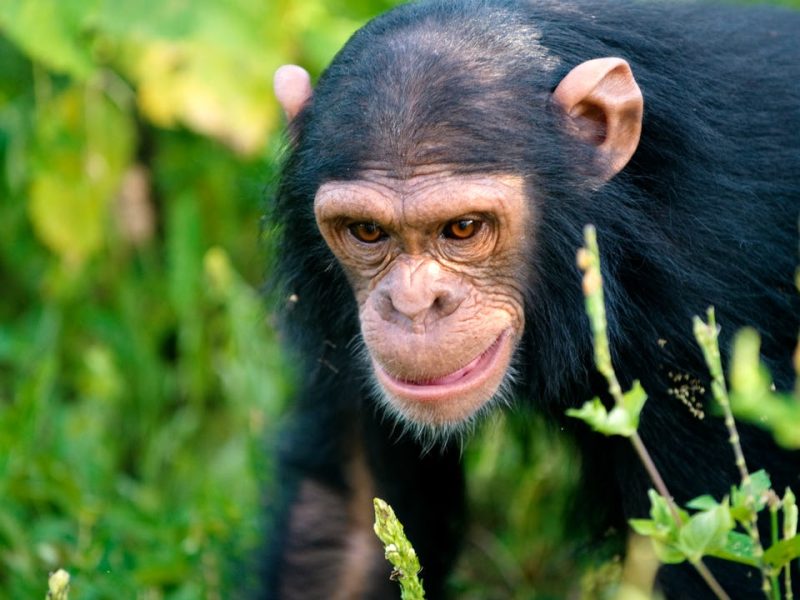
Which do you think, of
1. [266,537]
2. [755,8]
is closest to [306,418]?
[266,537]

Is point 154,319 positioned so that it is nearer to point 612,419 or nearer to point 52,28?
point 52,28

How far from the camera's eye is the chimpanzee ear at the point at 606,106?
4777mm

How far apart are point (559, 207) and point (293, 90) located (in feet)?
3.90

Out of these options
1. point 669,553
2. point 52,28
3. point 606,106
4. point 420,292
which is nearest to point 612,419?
point 669,553

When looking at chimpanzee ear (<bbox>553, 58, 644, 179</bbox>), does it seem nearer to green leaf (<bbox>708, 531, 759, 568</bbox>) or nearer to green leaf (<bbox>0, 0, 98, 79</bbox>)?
green leaf (<bbox>708, 531, 759, 568</bbox>)

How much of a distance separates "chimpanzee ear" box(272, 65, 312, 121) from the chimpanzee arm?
129 cm

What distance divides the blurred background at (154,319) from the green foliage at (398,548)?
2090 mm

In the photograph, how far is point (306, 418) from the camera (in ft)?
20.3

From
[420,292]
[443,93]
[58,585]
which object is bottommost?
[58,585]

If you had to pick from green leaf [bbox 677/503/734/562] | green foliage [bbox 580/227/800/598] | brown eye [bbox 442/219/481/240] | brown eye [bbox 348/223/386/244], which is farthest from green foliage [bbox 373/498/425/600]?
brown eye [bbox 348/223/386/244]

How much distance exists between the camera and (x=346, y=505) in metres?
6.18

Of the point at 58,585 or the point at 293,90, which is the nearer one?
the point at 58,585

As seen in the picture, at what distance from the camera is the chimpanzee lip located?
15.9ft

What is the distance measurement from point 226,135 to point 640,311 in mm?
3789
